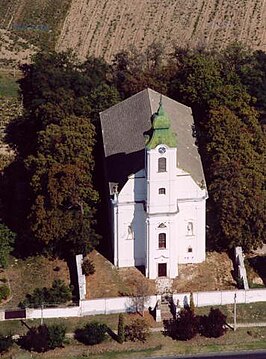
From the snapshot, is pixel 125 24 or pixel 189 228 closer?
pixel 189 228

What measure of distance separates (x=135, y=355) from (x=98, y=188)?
20.3m

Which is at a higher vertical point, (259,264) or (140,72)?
(140,72)

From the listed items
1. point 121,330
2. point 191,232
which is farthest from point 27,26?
point 121,330

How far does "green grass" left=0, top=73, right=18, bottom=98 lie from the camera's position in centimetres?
11262

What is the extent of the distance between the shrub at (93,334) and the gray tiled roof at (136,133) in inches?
522

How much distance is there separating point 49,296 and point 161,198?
40.3ft

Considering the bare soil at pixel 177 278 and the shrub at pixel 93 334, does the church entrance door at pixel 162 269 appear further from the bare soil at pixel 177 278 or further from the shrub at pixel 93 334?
the shrub at pixel 93 334

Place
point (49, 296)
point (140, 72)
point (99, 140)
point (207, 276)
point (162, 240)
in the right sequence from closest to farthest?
1. point (49, 296)
2. point (162, 240)
3. point (207, 276)
4. point (99, 140)
5. point (140, 72)

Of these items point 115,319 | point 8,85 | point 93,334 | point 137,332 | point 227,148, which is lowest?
point 93,334

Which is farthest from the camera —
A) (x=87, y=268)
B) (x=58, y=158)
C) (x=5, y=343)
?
(x=58, y=158)

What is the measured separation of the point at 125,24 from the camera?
5300 inches

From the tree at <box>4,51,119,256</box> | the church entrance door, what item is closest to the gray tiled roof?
the tree at <box>4,51,119,256</box>

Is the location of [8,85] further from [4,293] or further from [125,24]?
[4,293]

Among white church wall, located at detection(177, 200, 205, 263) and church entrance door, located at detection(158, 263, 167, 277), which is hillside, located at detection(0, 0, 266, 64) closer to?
white church wall, located at detection(177, 200, 205, 263)
